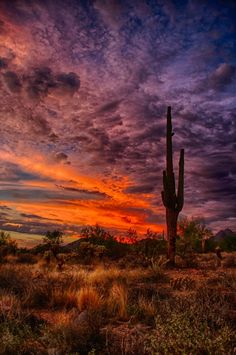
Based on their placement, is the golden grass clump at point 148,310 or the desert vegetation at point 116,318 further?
the golden grass clump at point 148,310

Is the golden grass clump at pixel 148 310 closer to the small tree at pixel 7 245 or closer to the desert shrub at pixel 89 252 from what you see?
the desert shrub at pixel 89 252

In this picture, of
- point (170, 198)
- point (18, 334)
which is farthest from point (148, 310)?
point (170, 198)

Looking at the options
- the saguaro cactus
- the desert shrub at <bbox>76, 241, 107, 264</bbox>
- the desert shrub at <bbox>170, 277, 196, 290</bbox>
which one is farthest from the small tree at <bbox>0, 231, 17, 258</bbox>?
the desert shrub at <bbox>170, 277, 196, 290</bbox>

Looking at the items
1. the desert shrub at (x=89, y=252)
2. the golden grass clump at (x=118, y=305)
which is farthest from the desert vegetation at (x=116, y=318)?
the desert shrub at (x=89, y=252)

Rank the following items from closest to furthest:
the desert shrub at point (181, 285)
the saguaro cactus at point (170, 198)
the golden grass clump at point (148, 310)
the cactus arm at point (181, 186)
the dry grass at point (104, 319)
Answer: the dry grass at point (104, 319)
the golden grass clump at point (148, 310)
the desert shrub at point (181, 285)
the saguaro cactus at point (170, 198)
the cactus arm at point (181, 186)

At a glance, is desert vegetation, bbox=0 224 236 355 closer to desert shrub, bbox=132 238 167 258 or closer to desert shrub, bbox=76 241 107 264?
desert shrub, bbox=76 241 107 264

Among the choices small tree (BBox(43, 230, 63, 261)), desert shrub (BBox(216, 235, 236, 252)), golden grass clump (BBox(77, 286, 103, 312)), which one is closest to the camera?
golden grass clump (BBox(77, 286, 103, 312))

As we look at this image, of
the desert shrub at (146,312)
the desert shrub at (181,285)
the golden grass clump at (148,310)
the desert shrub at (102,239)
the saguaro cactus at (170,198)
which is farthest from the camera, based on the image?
the desert shrub at (102,239)

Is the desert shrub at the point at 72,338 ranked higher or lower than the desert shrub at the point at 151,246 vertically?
lower

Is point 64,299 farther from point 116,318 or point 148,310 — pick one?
point 148,310

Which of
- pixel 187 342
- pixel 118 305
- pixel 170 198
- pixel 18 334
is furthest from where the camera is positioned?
pixel 170 198

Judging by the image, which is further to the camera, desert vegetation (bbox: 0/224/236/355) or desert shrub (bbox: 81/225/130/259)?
desert shrub (bbox: 81/225/130/259)

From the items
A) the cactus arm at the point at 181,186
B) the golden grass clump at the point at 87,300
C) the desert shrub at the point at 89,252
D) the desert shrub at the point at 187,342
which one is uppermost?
the cactus arm at the point at 181,186

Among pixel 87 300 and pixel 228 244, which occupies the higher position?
pixel 228 244
